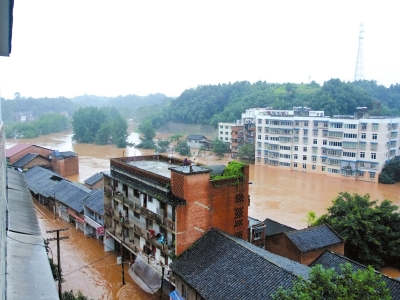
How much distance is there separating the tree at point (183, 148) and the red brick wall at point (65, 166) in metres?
22.7

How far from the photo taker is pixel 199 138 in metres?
66.6

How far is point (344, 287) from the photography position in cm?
759

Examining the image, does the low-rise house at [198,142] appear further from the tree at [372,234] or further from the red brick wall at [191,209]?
the red brick wall at [191,209]

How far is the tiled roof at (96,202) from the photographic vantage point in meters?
22.1

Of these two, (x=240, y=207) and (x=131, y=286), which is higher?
(x=240, y=207)

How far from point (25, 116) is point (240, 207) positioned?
381ft

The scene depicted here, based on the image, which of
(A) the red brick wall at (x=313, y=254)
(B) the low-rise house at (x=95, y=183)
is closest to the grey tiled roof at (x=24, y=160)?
(B) the low-rise house at (x=95, y=183)

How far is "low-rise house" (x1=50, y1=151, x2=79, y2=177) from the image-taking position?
40.7 m

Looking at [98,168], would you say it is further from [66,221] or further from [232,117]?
[232,117]

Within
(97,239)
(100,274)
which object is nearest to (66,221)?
(97,239)

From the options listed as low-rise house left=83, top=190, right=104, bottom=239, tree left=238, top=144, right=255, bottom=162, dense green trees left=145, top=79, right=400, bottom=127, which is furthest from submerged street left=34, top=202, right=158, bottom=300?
dense green trees left=145, top=79, right=400, bottom=127

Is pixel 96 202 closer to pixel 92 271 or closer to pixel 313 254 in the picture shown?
pixel 92 271

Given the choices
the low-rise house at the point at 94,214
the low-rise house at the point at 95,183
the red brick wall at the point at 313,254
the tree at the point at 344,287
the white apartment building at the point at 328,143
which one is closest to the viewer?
the tree at the point at 344,287

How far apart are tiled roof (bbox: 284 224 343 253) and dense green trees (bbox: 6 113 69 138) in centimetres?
8146
